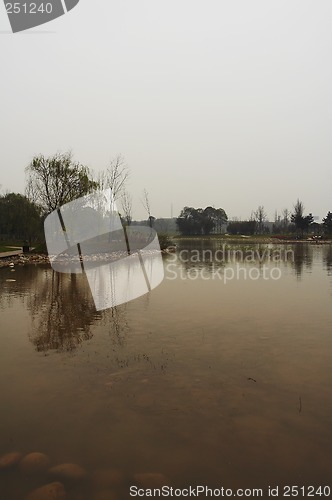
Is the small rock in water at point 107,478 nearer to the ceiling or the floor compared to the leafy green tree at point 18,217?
nearer to the floor

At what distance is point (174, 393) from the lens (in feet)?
15.9

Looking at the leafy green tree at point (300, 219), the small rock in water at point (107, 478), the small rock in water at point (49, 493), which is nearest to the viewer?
the small rock in water at point (49, 493)

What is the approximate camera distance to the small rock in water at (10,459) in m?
3.44

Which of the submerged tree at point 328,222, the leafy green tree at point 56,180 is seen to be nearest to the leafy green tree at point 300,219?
the submerged tree at point 328,222

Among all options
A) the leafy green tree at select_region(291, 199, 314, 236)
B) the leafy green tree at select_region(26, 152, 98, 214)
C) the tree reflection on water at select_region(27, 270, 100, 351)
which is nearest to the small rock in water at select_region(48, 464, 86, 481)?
the tree reflection on water at select_region(27, 270, 100, 351)

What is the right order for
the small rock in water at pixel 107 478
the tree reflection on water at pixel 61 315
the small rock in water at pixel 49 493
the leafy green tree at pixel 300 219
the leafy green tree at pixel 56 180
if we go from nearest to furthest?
1. the small rock in water at pixel 49 493
2. the small rock in water at pixel 107 478
3. the tree reflection on water at pixel 61 315
4. the leafy green tree at pixel 56 180
5. the leafy green tree at pixel 300 219

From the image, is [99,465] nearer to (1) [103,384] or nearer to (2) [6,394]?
(1) [103,384]

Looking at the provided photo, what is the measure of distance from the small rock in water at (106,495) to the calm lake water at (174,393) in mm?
109

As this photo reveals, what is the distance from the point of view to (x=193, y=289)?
13195mm

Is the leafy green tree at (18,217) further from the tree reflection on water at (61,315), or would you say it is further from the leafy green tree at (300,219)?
the leafy green tree at (300,219)

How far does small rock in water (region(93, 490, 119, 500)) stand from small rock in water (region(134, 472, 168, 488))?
24 cm

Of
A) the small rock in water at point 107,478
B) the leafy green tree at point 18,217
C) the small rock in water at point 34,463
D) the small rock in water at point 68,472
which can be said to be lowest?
the small rock in water at point 107,478

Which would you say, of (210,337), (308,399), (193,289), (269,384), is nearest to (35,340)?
(210,337)

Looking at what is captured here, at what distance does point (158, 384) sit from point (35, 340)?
132 inches
